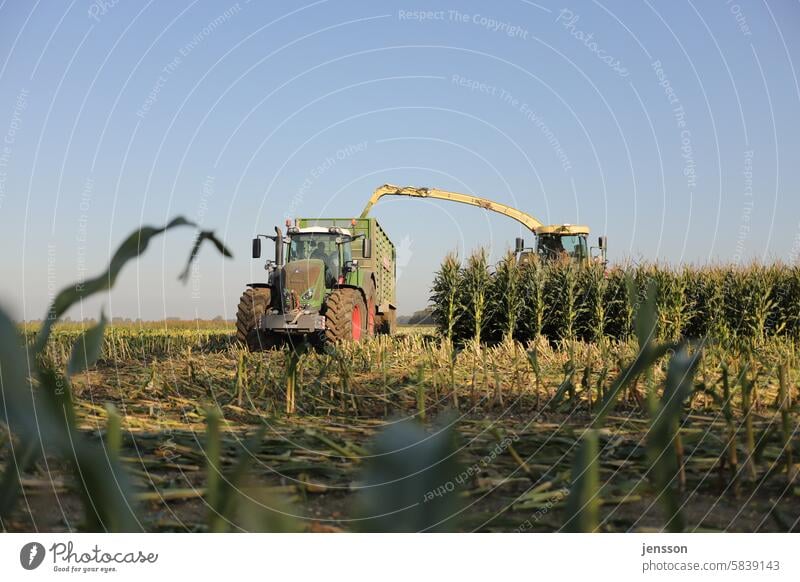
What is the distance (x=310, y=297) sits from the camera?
11742 millimetres

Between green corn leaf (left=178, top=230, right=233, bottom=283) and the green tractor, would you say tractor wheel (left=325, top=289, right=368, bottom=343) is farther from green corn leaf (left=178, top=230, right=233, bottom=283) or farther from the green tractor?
green corn leaf (left=178, top=230, right=233, bottom=283)

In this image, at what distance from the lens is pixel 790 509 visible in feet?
5.34

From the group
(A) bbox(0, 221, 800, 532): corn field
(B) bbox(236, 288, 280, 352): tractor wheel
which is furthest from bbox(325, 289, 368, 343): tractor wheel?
(A) bbox(0, 221, 800, 532): corn field

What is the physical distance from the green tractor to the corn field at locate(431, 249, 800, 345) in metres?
2.24

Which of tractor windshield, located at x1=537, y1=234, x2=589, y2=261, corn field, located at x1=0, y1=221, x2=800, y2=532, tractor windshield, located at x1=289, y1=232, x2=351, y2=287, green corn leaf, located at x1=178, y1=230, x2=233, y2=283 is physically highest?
tractor windshield, located at x1=537, y1=234, x2=589, y2=261

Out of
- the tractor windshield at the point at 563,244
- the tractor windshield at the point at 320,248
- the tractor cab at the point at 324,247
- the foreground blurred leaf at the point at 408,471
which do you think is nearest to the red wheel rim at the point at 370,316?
the tractor cab at the point at 324,247

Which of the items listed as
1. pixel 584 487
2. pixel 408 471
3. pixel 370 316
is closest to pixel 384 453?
pixel 408 471

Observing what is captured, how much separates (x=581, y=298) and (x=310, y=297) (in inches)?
282

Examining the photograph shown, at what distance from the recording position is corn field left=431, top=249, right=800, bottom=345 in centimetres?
1520

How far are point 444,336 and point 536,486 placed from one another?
13964 millimetres

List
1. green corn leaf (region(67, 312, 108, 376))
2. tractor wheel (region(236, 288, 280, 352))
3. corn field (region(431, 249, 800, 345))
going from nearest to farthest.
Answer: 1. green corn leaf (region(67, 312, 108, 376))
2. tractor wheel (region(236, 288, 280, 352))
3. corn field (region(431, 249, 800, 345))

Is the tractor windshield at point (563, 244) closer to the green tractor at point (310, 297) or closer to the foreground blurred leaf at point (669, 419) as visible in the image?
the green tractor at point (310, 297)

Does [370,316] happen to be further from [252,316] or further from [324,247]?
[252,316]
